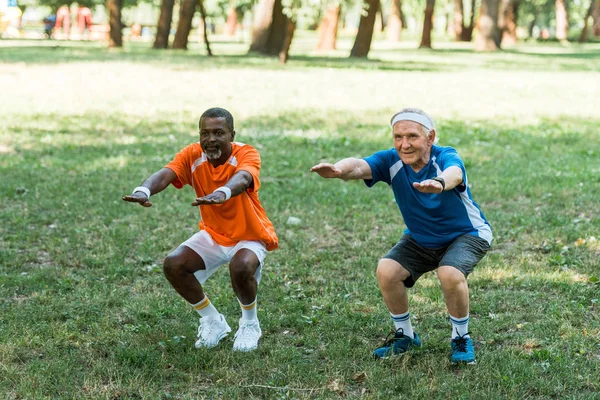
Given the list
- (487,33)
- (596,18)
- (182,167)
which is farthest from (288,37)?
(596,18)

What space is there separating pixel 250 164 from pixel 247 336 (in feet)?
3.28

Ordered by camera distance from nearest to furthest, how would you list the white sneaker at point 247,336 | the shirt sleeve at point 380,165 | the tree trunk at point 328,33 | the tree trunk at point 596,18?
the shirt sleeve at point 380,165 → the white sneaker at point 247,336 → the tree trunk at point 328,33 → the tree trunk at point 596,18

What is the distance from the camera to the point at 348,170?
449cm

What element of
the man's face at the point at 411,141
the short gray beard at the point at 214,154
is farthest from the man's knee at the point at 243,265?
the man's face at the point at 411,141

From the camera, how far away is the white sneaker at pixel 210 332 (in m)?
4.72

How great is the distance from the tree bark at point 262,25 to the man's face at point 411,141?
75.8 feet

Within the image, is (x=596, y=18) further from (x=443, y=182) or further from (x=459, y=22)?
(x=443, y=182)

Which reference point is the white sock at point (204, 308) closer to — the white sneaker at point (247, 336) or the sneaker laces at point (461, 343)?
the white sneaker at point (247, 336)

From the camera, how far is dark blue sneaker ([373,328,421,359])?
4.55 meters

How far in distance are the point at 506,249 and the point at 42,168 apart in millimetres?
5525

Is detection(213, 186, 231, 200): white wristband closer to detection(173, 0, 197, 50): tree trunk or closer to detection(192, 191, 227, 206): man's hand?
detection(192, 191, 227, 206): man's hand

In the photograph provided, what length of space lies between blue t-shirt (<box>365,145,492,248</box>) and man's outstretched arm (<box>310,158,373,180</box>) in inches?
1.5

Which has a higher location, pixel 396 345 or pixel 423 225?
pixel 423 225

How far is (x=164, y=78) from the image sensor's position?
1836cm
